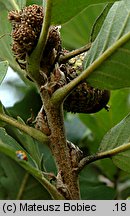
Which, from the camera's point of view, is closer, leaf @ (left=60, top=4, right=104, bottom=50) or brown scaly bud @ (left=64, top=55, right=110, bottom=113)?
brown scaly bud @ (left=64, top=55, right=110, bottom=113)

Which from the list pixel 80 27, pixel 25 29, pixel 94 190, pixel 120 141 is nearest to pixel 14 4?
pixel 25 29

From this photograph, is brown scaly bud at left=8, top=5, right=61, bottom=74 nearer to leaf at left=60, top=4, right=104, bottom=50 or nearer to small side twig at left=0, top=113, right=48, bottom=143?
small side twig at left=0, top=113, right=48, bottom=143

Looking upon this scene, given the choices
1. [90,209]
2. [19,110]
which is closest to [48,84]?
[90,209]

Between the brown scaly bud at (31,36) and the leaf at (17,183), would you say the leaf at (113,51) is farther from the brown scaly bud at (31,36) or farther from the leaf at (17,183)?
the leaf at (17,183)

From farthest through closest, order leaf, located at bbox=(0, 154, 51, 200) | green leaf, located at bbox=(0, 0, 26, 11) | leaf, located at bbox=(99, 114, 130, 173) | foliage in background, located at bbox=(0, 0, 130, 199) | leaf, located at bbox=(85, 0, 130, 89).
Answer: leaf, located at bbox=(0, 154, 51, 200) → foliage in background, located at bbox=(0, 0, 130, 199) → green leaf, located at bbox=(0, 0, 26, 11) → leaf, located at bbox=(99, 114, 130, 173) → leaf, located at bbox=(85, 0, 130, 89)

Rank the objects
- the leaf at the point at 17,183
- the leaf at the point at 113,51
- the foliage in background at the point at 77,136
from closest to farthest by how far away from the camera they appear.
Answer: the leaf at the point at 113,51
the foliage in background at the point at 77,136
the leaf at the point at 17,183

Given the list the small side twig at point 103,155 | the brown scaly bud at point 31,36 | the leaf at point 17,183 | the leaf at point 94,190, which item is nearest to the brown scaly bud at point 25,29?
the brown scaly bud at point 31,36

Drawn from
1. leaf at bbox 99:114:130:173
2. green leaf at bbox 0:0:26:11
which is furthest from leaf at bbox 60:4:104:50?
leaf at bbox 99:114:130:173
